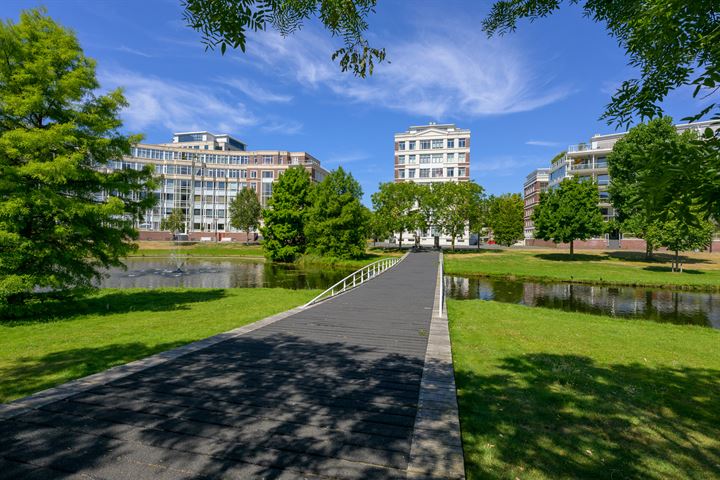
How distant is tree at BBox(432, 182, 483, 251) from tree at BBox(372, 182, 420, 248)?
13.4 ft

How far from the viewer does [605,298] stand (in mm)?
23219

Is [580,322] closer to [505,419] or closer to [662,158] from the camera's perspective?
[505,419]

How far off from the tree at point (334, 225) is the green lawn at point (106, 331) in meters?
25.7

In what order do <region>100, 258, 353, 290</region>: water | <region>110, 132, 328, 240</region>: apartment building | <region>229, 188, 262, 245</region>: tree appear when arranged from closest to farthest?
<region>100, 258, 353, 290</region>: water < <region>229, 188, 262, 245</region>: tree < <region>110, 132, 328, 240</region>: apartment building

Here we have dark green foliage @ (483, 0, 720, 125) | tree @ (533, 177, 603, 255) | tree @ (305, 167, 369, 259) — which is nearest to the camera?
dark green foliage @ (483, 0, 720, 125)

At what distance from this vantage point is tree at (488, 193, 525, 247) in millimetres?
60194

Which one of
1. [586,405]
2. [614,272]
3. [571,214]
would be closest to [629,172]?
[614,272]

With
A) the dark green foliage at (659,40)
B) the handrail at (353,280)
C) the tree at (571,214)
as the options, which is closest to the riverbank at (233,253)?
the handrail at (353,280)

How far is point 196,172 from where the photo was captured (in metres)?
83.2

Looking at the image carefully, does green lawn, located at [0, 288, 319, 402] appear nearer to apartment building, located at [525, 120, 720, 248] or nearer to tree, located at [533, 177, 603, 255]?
tree, located at [533, 177, 603, 255]

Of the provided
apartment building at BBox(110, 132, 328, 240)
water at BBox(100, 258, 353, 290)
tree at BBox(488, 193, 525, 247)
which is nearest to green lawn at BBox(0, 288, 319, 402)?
water at BBox(100, 258, 353, 290)

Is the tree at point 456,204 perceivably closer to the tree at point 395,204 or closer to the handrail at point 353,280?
the tree at point 395,204

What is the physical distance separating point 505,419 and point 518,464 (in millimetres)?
1088

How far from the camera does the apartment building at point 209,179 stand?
81562 millimetres
